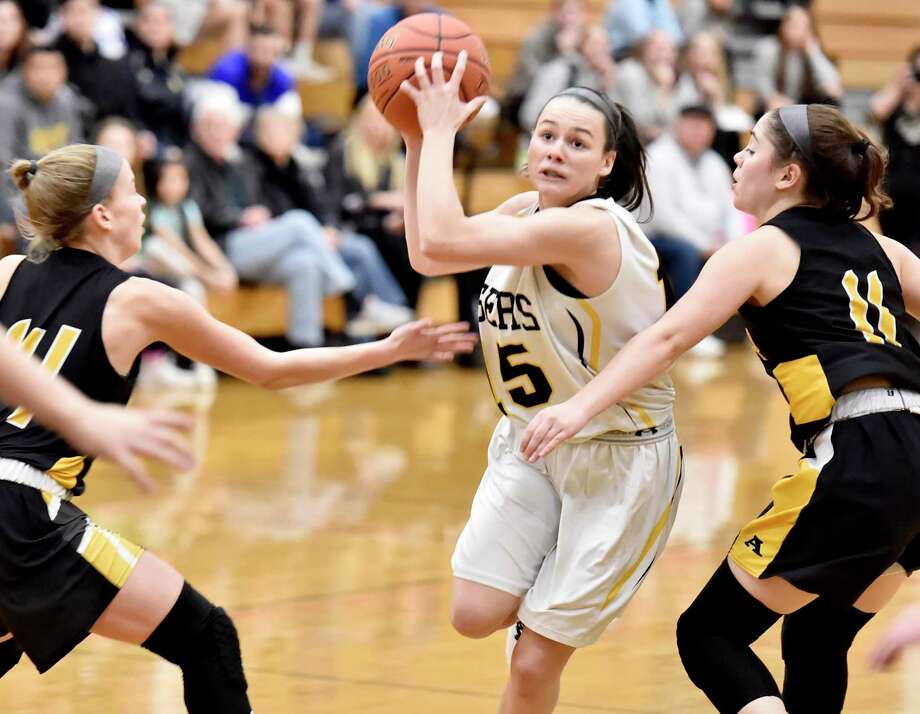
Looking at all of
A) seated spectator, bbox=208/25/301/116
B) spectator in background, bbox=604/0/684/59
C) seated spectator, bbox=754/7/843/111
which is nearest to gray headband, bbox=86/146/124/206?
seated spectator, bbox=208/25/301/116

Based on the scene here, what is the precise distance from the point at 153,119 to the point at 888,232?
670 centimetres

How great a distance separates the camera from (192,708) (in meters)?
3.39

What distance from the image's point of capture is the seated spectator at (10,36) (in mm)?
10039

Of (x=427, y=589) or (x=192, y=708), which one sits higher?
(x=192, y=708)

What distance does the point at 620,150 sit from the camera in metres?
3.78

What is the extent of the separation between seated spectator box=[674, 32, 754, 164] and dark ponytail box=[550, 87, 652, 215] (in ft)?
36.4

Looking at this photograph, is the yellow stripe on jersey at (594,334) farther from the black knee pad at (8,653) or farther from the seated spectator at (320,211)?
the seated spectator at (320,211)

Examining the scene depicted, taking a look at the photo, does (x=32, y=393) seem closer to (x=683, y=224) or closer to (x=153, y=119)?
(x=153, y=119)

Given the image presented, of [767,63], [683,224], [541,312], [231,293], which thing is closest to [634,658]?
[541,312]

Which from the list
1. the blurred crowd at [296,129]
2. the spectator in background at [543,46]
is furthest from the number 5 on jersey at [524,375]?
the spectator in background at [543,46]

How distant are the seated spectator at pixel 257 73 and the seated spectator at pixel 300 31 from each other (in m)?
0.79

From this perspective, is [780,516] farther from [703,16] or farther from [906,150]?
[703,16]

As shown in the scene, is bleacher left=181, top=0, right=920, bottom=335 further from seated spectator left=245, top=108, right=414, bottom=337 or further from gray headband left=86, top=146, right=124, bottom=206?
gray headband left=86, top=146, right=124, bottom=206

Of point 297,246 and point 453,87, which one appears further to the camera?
point 297,246
